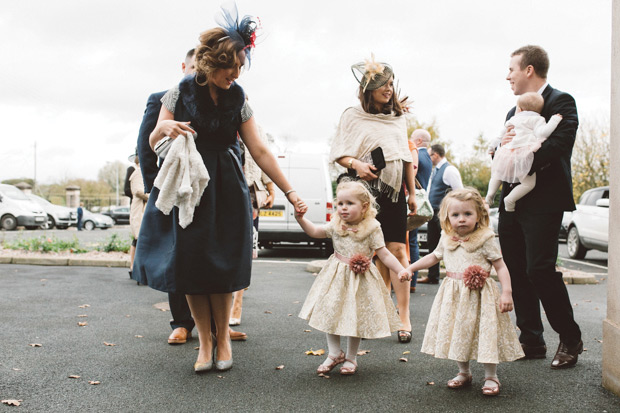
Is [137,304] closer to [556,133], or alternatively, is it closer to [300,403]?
[300,403]

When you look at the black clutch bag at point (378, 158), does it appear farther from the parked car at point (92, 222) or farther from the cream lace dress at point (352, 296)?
the parked car at point (92, 222)

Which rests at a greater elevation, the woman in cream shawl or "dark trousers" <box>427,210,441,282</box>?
the woman in cream shawl

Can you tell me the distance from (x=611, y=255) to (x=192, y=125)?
2629 millimetres

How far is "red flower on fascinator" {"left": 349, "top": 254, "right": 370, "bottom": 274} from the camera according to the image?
3.57 metres

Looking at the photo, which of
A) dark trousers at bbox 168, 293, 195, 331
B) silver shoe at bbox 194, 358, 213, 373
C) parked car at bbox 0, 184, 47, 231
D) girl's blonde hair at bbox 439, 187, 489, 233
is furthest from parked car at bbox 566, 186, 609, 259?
parked car at bbox 0, 184, 47, 231

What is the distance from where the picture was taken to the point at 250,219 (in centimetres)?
367

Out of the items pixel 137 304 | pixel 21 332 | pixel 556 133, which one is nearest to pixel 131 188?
pixel 137 304

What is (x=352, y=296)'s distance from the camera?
11.6ft

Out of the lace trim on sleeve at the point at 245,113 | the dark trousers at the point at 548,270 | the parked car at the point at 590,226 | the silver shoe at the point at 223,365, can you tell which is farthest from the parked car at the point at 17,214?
the dark trousers at the point at 548,270

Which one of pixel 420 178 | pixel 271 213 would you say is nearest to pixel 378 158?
pixel 420 178

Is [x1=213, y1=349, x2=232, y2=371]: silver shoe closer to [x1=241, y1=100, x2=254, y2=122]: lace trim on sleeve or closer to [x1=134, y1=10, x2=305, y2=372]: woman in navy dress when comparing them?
[x1=134, y1=10, x2=305, y2=372]: woman in navy dress

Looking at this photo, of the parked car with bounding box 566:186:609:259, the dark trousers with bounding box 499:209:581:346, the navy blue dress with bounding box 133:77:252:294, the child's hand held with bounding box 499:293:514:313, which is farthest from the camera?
the parked car with bounding box 566:186:609:259

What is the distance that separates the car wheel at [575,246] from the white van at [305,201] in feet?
21.6

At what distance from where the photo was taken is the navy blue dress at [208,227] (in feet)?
11.2
